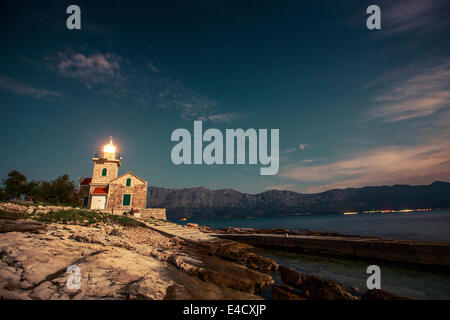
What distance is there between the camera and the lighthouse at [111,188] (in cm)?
2738

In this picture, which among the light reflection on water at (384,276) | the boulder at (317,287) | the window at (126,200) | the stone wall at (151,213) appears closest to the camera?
the boulder at (317,287)

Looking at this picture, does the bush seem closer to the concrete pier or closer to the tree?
the tree

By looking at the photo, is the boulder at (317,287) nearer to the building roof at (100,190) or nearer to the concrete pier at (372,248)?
the concrete pier at (372,248)

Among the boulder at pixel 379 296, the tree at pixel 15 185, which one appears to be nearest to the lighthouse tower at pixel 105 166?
the tree at pixel 15 185

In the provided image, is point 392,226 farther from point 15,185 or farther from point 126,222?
point 15,185

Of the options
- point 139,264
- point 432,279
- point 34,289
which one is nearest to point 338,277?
point 432,279

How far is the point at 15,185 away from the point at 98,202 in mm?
20971

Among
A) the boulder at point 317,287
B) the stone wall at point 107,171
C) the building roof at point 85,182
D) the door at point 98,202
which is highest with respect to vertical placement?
the stone wall at point 107,171

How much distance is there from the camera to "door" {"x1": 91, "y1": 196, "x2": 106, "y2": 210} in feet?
88.8

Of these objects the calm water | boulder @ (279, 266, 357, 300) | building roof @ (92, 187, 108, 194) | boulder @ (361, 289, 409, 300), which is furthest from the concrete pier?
building roof @ (92, 187, 108, 194)

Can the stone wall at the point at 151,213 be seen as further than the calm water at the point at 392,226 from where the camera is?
No
